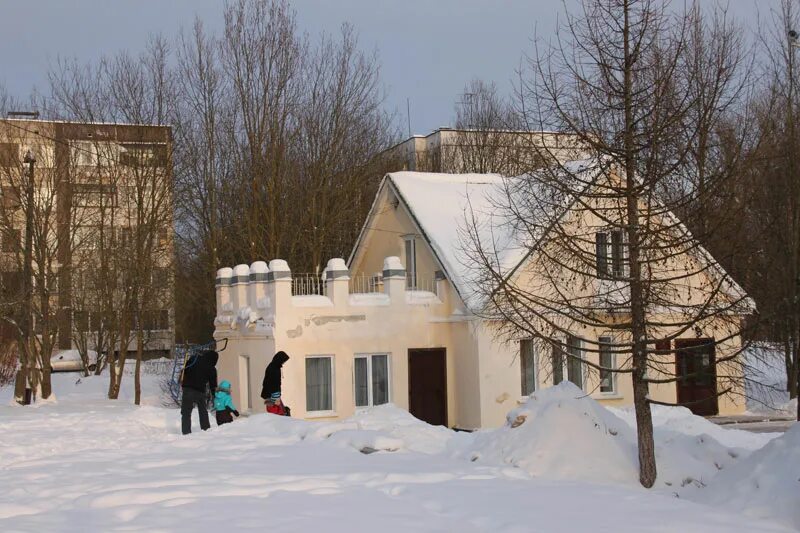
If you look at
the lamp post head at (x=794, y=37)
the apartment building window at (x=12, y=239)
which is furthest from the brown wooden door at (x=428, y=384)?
the apartment building window at (x=12, y=239)

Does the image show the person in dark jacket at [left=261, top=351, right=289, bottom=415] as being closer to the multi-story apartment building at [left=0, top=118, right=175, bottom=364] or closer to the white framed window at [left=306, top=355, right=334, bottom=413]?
the white framed window at [left=306, top=355, right=334, bottom=413]

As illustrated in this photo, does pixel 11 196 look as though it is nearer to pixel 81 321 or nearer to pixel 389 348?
pixel 81 321

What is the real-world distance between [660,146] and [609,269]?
1.93m


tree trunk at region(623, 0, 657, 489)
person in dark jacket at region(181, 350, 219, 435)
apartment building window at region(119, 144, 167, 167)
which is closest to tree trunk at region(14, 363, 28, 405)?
apartment building window at region(119, 144, 167, 167)

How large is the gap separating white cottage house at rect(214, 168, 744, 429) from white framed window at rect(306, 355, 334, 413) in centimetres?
2

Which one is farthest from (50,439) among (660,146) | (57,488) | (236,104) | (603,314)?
(236,104)

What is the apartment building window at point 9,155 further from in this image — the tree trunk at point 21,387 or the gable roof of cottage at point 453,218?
the gable roof of cottage at point 453,218

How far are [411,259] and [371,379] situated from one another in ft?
16.3

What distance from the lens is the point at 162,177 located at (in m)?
36.2

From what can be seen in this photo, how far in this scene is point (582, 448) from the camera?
1321 cm

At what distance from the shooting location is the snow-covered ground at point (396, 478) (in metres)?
9.10

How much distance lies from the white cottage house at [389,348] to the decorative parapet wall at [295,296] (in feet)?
0.09

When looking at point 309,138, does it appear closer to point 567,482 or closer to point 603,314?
point 603,314

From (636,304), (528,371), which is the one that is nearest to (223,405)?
(636,304)
